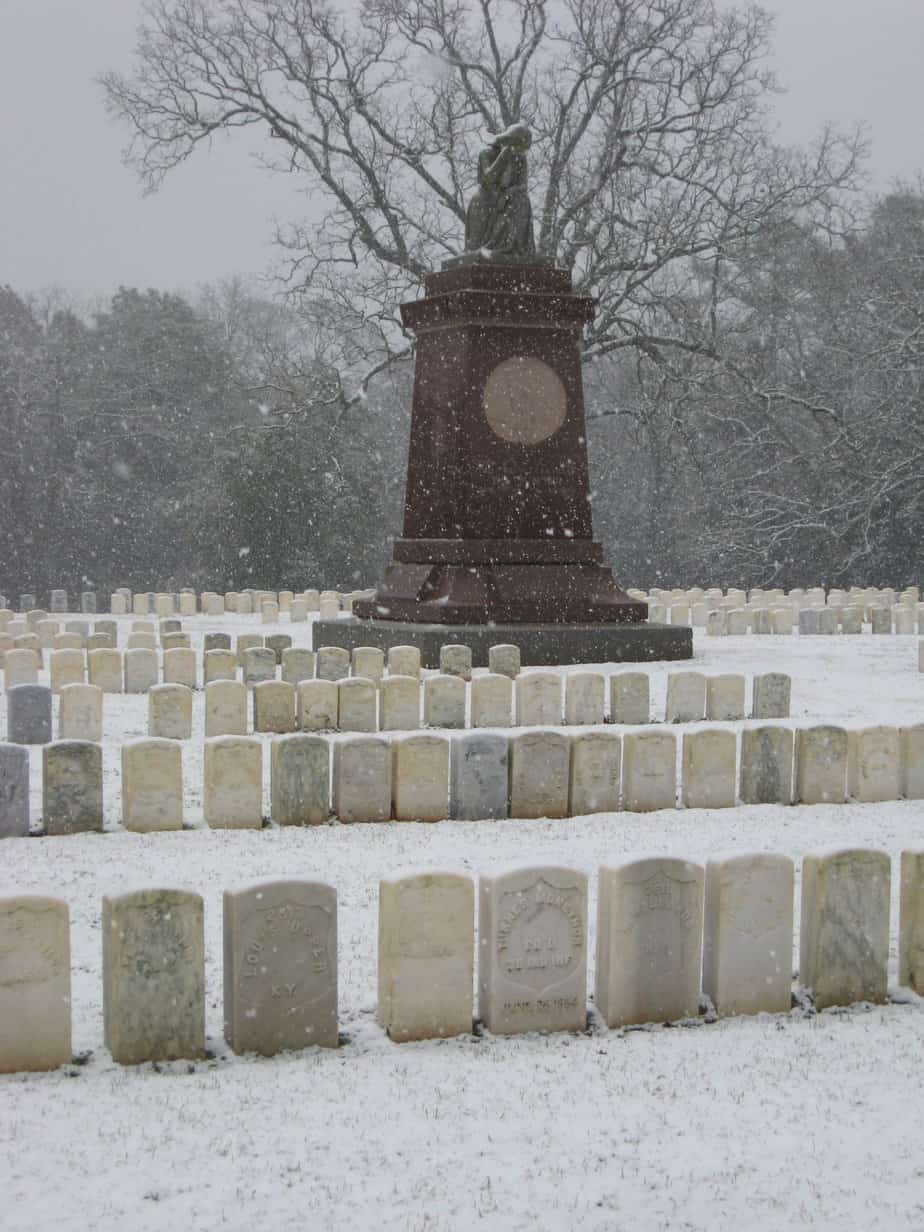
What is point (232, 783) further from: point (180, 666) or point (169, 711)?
point (180, 666)

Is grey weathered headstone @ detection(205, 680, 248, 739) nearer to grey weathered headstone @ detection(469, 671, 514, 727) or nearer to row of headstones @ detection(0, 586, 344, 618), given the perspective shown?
grey weathered headstone @ detection(469, 671, 514, 727)

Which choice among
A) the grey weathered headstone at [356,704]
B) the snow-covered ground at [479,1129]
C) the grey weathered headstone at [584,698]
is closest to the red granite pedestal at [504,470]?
the grey weathered headstone at [584,698]

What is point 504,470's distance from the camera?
14.7 m

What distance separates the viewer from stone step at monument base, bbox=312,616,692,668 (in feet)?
45.5

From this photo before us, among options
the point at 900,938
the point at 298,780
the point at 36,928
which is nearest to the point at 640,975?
the point at 900,938

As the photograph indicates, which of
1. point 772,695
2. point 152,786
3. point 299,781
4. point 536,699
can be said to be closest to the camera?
point 152,786

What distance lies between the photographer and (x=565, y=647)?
14188 millimetres

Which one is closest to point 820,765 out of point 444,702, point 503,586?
point 444,702

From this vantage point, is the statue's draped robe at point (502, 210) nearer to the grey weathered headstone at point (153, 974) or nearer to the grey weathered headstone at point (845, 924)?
the grey weathered headstone at point (845, 924)

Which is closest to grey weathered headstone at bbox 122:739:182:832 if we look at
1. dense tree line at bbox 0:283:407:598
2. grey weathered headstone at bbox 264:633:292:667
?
grey weathered headstone at bbox 264:633:292:667

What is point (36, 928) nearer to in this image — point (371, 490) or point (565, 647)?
point (565, 647)

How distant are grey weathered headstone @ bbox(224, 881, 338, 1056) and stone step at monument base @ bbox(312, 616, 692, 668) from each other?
892cm

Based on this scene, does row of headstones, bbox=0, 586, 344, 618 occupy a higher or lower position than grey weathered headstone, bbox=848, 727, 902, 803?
higher

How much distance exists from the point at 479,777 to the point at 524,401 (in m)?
7.33
